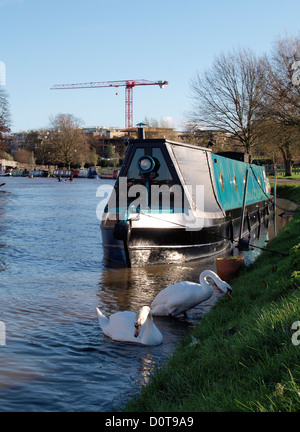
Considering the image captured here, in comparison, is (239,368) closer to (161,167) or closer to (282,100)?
(161,167)

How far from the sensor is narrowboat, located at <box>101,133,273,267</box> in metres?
11.9

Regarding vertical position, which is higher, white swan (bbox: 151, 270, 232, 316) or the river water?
white swan (bbox: 151, 270, 232, 316)

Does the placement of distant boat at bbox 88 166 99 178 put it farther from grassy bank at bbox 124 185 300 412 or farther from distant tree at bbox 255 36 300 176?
grassy bank at bbox 124 185 300 412

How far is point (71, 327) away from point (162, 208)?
17.0ft

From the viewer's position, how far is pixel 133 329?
278 inches

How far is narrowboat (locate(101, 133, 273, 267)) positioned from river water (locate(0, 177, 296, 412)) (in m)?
0.42

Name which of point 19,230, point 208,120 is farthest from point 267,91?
point 19,230

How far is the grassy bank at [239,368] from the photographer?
371 centimetres

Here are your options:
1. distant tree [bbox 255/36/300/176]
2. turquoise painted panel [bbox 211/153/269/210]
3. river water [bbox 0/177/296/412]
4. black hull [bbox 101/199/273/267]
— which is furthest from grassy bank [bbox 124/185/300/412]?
distant tree [bbox 255/36/300/176]

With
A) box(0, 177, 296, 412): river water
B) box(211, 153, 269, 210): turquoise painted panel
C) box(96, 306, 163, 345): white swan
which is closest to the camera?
box(0, 177, 296, 412): river water

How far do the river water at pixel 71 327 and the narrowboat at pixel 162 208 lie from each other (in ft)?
1.38

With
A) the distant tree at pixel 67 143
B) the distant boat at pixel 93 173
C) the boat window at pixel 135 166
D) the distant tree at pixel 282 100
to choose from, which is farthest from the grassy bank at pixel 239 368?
the distant tree at pixel 67 143

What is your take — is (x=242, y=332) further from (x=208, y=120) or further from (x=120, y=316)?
(x=208, y=120)

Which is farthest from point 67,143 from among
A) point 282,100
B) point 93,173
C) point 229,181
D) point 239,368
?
point 239,368
